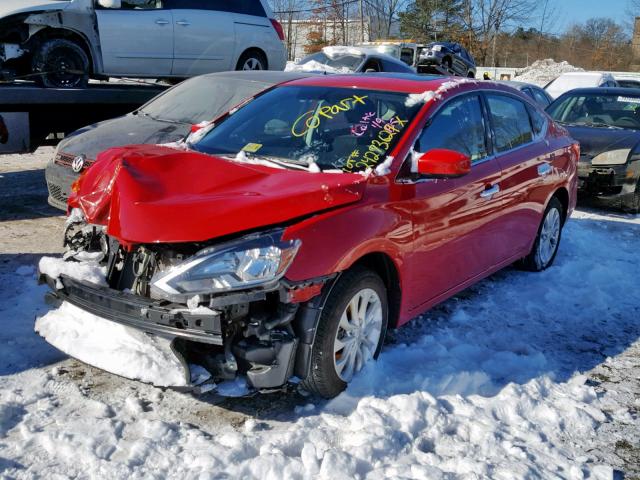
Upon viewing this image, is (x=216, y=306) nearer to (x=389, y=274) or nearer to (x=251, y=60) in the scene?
(x=389, y=274)

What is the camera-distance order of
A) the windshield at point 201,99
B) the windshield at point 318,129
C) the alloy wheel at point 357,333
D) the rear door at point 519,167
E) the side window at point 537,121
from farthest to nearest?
the windshield at point 201,99
the side window at point 537,121
the rear door at point 519,167
the windshield at point 318,129
the alloy wheel at point 357,333

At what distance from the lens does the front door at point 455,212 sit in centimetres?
415

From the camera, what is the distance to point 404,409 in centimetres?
350

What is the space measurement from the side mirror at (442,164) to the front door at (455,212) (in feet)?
0.46

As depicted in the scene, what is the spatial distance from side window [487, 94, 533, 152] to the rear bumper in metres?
2.90

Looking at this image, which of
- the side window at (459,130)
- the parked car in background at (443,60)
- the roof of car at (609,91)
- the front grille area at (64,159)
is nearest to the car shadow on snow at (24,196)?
the front grille area at (64,159)

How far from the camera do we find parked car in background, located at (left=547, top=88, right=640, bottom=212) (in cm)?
879

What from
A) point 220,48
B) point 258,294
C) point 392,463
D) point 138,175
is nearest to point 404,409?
point 392,463

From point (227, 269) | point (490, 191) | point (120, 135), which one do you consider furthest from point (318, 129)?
point (120, 135)

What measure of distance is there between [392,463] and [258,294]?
3.19 feet

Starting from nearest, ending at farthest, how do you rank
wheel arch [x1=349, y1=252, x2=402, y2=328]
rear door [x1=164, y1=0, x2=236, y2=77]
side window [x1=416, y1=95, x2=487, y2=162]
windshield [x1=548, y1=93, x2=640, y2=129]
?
1. wheel arch [x1=349, y1=252, x2=402, y2=328]
2. side window [x1=416, y1=95, x2=487, y2=162]
3. rear door [x1=164, y1=0, x2=236, y2=77]
4. windshield [x1=548, y1=93, x2=640, y2=129]

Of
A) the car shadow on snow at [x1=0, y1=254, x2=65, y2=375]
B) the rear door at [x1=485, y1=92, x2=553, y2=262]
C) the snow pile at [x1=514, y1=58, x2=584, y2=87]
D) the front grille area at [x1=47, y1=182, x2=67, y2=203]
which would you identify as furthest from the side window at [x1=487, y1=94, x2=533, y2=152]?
the snow pile at [x1=514, y1=58, x2=584, y2=87]

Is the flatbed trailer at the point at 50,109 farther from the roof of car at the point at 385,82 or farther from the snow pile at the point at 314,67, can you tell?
the snow pile at the point at 314,67

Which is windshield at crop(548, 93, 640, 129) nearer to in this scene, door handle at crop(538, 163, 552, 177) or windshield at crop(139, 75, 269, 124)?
door handle at crop(538, 163, 552, 177)
